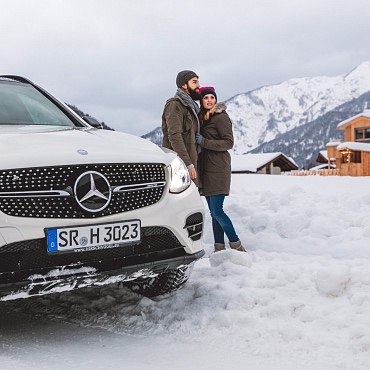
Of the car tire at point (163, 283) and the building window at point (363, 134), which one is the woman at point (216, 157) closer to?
the car tire at point (163, 283)

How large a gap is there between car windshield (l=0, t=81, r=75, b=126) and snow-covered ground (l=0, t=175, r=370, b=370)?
4.45 feet

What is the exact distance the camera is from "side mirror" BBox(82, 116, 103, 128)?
14.3 feet

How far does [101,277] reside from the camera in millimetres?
3033

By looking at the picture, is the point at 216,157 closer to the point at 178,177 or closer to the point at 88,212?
the point at 178,177

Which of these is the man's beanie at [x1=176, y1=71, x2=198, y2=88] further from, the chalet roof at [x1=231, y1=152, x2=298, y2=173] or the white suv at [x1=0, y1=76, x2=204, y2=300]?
the chalet roof at [x1=231, y1=152, x2=298, y2=173]

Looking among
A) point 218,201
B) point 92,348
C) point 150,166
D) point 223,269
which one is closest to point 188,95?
point 218,201

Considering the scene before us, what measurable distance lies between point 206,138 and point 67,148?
264 centimetres

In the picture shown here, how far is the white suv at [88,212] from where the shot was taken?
2.79m

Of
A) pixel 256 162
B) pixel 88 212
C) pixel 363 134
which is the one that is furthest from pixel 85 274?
pixel 256 162

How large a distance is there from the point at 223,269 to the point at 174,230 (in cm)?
123

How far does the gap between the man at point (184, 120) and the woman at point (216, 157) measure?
0.14 m

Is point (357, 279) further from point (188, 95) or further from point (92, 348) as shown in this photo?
point (188, 95)

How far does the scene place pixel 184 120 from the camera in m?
5.21

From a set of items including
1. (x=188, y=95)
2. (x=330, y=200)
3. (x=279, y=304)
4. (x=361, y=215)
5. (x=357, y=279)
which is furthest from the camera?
(x=330, y=200)
